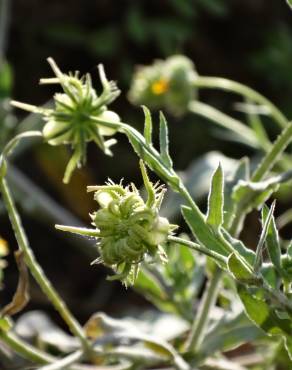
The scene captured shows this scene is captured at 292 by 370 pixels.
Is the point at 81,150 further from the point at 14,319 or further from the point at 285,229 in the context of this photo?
the point at 285,229

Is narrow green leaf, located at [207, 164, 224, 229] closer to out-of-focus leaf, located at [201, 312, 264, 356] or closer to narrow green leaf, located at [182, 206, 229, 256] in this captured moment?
narrow green leaf, located at [182, 206, 229, 256]

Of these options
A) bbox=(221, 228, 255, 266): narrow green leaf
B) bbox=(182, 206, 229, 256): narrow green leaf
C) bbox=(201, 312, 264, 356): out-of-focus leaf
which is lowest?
bbox=(201, 312, 264, 356): out-of-focus leaf

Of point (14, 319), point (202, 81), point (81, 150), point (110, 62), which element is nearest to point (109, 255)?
point (81, 150)

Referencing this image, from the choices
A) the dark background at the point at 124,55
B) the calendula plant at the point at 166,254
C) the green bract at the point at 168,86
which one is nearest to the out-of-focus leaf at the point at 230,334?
the calendula plant at the point at 166,254

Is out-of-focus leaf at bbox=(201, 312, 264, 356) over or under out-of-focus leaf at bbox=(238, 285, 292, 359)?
under

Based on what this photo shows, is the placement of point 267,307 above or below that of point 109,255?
below

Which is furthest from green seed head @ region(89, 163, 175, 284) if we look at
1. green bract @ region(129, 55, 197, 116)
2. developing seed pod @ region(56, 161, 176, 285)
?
green bract @ region(129, 55, 197, 116)

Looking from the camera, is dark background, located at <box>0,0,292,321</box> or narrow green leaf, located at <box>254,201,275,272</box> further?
dark background, located at <box>0,0,292,321</box>
